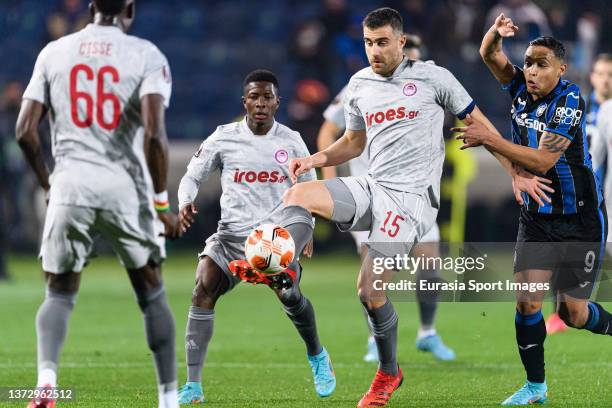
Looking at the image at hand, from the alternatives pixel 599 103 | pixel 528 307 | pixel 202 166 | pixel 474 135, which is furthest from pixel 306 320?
pixel 599 103

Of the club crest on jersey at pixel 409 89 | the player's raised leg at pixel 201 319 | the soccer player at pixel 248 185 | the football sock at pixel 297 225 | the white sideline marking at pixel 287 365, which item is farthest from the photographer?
the white sideline marking at pixel 287 365

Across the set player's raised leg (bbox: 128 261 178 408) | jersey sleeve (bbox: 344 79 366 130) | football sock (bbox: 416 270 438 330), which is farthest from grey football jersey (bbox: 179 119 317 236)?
football sock (bbox: 416 270 438 330)

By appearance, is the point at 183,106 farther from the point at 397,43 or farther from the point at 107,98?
the point at 107,98

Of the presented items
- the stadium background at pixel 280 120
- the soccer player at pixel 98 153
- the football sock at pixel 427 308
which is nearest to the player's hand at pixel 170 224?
the soccer player at pixel 98 153

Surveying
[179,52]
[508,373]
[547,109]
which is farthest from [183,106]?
[547,109]

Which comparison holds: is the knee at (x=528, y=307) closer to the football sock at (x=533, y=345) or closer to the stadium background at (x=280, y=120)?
the football sock at (x=533, y=345)

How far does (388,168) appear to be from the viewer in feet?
23.2

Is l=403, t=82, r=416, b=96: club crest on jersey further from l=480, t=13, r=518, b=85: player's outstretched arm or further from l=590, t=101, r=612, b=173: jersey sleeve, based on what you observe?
l=590, t=101, r=612, b=173: jersey sleeve

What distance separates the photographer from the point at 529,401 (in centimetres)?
698

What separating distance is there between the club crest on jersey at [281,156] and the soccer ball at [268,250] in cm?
151

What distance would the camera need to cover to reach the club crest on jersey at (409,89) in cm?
713

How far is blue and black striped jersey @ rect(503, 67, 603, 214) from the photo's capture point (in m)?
6.86

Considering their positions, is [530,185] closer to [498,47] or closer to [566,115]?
[566,115]

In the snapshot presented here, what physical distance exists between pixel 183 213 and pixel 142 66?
67.2 inches
